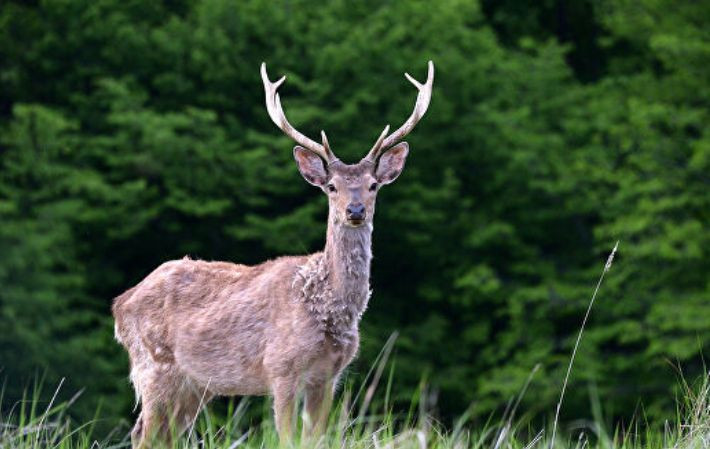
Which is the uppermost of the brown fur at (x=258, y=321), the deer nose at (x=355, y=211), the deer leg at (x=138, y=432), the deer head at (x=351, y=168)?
the deer head at (x=351, y=168)

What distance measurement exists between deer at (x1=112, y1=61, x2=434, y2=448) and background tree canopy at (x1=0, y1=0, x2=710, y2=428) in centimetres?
1057

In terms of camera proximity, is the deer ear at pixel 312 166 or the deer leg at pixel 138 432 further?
the deer ear at pixel 312 166

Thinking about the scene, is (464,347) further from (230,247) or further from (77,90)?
(77,90)

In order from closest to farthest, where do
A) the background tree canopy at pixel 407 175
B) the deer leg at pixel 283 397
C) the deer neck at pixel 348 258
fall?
the deer leg at pixel 283 397 < the deer neck at pixel 348 258 < the background tree canopy at pixel 407 175

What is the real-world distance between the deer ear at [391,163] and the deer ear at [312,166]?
Result: 0.90 ft

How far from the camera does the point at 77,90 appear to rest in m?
21.0

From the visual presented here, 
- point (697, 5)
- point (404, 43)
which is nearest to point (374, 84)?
point (404, 43)

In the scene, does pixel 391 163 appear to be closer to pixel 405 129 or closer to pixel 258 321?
pixel 405 129

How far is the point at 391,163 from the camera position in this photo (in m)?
7.00

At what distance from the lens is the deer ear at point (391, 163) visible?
6930 millimetres

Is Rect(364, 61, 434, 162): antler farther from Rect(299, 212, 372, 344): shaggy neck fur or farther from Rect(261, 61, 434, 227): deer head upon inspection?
Rect(299, 212, 372, 344): shaggy neck fur

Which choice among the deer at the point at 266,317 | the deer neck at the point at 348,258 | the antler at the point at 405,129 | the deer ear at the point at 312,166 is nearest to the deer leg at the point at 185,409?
the deer at the point at 266,317

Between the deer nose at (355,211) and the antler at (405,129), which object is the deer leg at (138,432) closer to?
the deer nose at (355,211)

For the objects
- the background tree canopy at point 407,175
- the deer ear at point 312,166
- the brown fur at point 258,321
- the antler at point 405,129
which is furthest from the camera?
the background tree canopy at point 407,175
